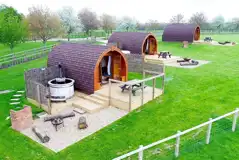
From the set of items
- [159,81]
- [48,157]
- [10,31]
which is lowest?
[48,157]

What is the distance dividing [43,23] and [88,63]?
2365 cm

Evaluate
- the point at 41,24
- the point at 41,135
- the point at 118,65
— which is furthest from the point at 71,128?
the point at 41,24

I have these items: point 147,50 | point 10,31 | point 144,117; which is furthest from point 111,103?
point 10,31

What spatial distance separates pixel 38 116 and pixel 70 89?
256 centimetres

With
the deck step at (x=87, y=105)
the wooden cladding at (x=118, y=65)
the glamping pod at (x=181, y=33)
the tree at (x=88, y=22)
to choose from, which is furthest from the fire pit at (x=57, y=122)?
the tree at (x=88, y=22)

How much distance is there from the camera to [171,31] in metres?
38.5

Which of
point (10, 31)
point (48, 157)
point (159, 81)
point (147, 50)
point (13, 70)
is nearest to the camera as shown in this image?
point (48, 157)

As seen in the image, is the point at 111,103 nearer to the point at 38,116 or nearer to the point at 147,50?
the point at 38,116

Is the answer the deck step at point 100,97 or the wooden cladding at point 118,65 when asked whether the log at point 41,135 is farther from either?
the wooden cladding at point 118,65

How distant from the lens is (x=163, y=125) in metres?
10.0

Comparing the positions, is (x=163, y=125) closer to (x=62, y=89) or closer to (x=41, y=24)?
(x=62, y=89)

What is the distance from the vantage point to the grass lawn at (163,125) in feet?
26.1

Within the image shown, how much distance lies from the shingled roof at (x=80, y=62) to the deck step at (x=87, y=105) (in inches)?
39.3

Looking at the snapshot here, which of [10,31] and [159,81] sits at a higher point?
[10,31]
